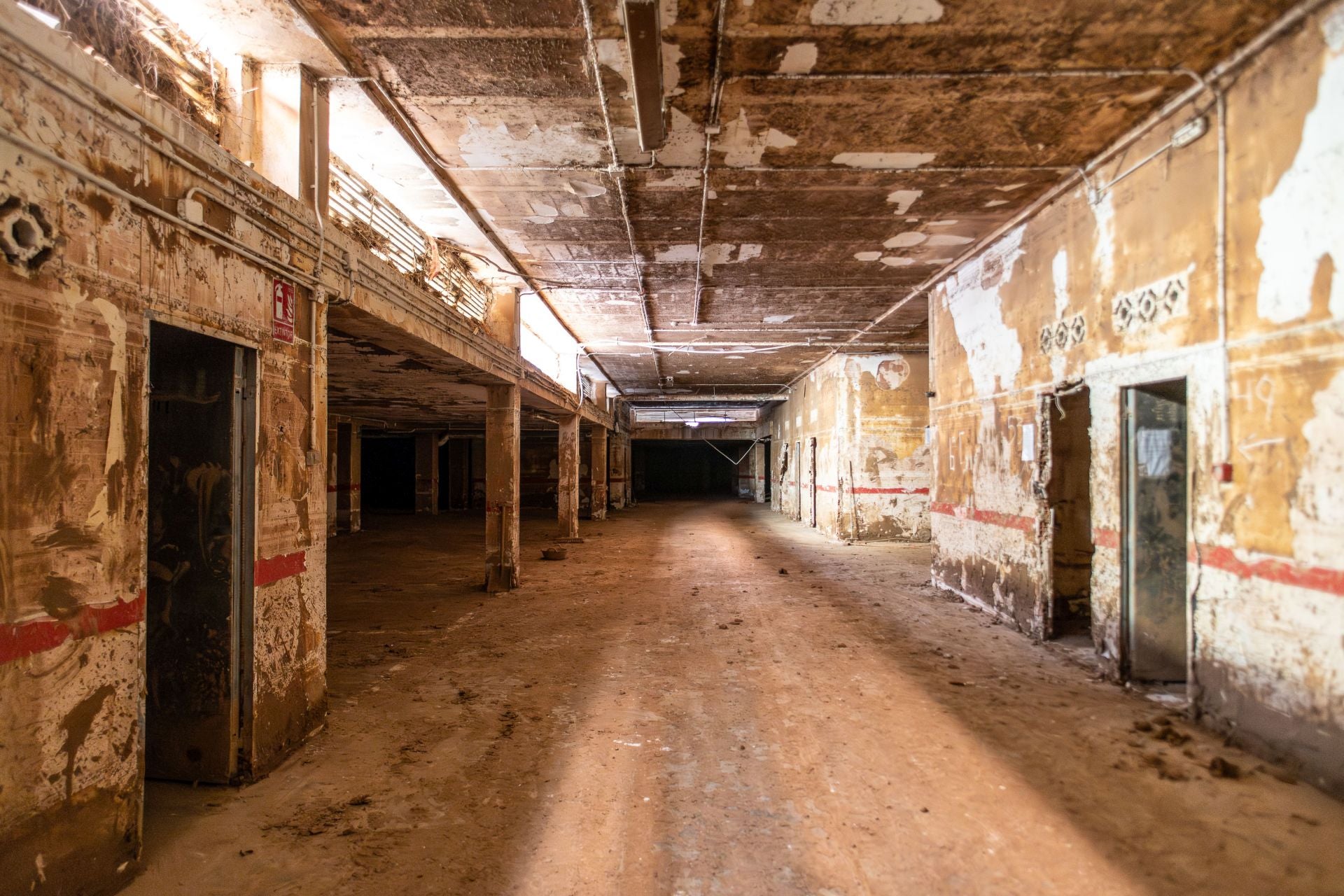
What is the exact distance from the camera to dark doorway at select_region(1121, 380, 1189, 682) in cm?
422

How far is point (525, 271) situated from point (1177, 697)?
6.74 m

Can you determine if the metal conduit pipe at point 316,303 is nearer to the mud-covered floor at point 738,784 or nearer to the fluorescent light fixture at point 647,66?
the mud-covered floor at point 738,784

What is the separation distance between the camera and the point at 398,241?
5.09 meters

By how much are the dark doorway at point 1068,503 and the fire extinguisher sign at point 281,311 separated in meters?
5.41

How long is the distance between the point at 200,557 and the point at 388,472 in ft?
65.8

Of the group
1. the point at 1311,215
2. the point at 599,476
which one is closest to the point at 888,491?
the point at 599,476

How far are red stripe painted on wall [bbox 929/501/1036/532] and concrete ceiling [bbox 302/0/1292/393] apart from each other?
264 centimetres

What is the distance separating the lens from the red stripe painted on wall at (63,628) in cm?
184

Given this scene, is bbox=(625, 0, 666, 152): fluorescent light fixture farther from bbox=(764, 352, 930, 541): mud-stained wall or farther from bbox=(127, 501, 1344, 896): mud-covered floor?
bbox=(764, 352, 930, 541): mud-stained wall

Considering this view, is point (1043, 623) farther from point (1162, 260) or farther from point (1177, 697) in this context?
point (1162, 260)

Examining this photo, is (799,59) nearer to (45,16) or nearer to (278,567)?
(45,16)

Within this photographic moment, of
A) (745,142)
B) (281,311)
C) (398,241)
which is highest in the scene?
(745,142)

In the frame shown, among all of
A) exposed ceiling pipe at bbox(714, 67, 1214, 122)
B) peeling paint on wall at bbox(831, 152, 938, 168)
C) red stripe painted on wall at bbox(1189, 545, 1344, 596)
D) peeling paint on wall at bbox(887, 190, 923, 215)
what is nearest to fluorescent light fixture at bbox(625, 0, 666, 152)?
exposed ceiling pipe at bbox(714, 67, 1214, 122)

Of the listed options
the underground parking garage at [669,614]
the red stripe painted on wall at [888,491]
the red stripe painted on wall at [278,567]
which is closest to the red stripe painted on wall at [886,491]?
the red stripe painted on wall at [888,491]
